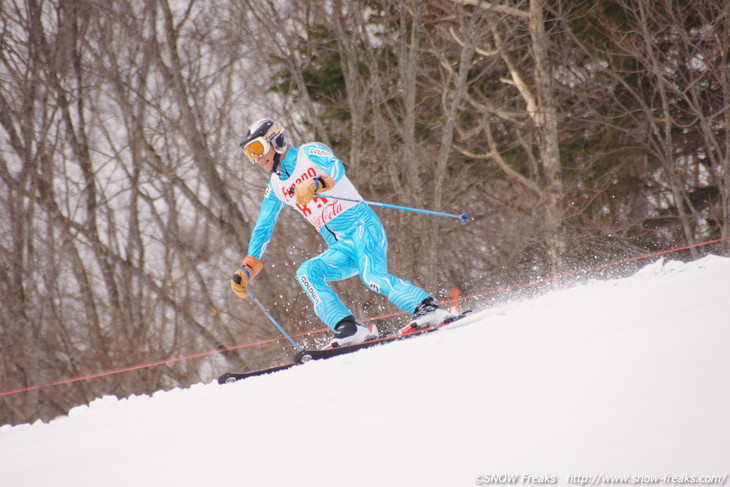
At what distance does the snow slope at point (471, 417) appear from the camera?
1.70 metres

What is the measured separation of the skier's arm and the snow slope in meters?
Result: 1.42

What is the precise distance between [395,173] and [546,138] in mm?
2374

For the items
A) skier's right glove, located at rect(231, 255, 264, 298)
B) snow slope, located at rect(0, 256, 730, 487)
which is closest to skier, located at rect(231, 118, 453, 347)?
skier's right glove, located at rect(231, 255, 264, 298)

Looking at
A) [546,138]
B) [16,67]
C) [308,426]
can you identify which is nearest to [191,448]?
[308,426]

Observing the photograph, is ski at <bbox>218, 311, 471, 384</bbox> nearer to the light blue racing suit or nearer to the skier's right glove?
the light blue racing suit

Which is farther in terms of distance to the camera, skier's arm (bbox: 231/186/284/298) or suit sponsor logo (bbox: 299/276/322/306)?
skier's arm (bbox: 231/186/284/298)

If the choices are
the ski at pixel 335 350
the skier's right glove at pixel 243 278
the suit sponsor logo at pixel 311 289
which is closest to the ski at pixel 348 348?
the ski at pixel 335 350

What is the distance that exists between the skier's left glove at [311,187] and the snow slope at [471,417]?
1241 mm

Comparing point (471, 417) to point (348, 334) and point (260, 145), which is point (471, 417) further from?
point (260, 145)

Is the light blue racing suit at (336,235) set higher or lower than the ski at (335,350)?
higher

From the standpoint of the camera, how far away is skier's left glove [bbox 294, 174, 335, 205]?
14.4ft

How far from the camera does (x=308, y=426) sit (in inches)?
92.7

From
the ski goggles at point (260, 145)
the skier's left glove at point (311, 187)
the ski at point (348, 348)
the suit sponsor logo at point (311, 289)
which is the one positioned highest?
the ski goggles at point (260, 145)

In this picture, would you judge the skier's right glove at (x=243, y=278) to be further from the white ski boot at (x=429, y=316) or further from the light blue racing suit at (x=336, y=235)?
the white ski boot at (x=429, y=316)
